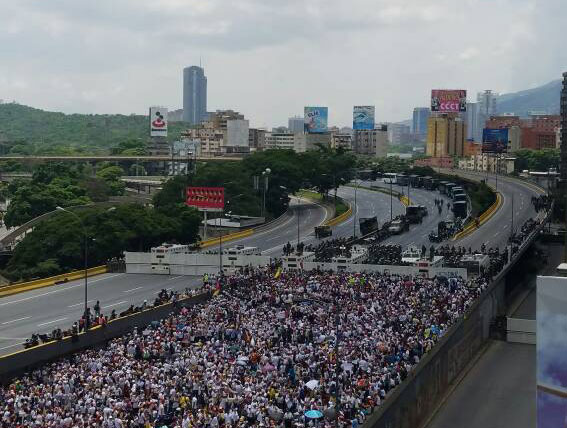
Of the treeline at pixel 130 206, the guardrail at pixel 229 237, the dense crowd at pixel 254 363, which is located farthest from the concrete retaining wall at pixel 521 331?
the guardrail at pixel 229 237

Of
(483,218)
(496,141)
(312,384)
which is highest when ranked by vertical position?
(496,141)

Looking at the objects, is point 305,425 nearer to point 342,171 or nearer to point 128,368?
point 128,368

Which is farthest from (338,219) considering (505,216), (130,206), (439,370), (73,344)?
(73,344)

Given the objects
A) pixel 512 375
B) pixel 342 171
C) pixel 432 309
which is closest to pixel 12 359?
pixel 432 309

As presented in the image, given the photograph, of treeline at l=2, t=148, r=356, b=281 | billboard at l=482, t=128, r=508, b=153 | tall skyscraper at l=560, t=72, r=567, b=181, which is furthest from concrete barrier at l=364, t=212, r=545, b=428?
billboard at l=482, t=128, r=508, b=153

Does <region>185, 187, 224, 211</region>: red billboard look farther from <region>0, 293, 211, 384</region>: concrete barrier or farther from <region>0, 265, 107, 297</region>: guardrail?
<region>0, 293, 211, 384</region>: concrete barrier

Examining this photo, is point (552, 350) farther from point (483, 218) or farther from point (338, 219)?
point (338, 219)
